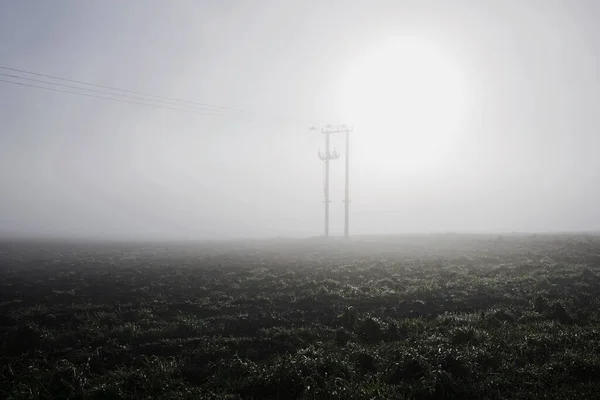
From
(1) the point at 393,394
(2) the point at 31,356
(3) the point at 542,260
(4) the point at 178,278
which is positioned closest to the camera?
(1) the point at 393,394

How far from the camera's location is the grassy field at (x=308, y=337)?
1004cm

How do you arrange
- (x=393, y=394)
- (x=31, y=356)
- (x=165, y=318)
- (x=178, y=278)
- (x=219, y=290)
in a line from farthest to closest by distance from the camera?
(x=178, y=278) < (x=219, y=290) < (x=165, y=318) < (x=31, y=356) < (x=393, y=394)

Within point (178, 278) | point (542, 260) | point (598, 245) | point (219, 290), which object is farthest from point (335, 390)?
point (598, 245)

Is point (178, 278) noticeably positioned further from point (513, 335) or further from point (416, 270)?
point (513, 335)

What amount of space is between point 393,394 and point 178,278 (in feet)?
78.4

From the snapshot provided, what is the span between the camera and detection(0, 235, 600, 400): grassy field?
10.0 meters

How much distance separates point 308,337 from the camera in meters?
14.7

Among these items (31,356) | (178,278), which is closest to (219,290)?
(178,278)

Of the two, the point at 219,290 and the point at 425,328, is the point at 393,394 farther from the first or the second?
the point at 219,290

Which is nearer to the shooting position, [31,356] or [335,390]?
[335,390]

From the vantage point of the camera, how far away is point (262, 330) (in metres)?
15.7

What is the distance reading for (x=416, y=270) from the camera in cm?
3158

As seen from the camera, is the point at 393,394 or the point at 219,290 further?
the point at 219,290

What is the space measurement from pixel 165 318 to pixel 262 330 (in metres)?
5.48
